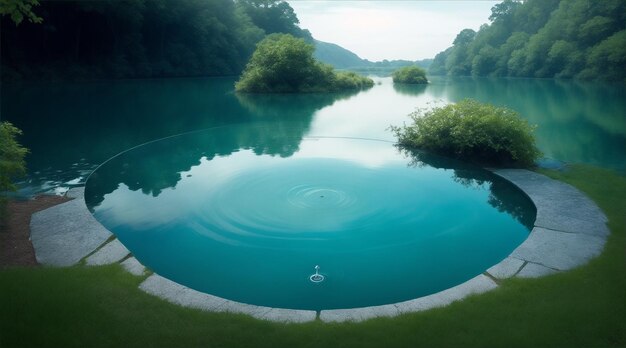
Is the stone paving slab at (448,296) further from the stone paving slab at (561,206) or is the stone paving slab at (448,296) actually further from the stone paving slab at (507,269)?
the stone paving slab at (561,206)

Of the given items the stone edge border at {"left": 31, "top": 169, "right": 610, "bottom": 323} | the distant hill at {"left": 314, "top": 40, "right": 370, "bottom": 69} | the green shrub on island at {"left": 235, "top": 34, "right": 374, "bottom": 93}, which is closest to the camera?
the stone edge border at {"left": 31, "top": 169, "right": 610, "bottom": 323}

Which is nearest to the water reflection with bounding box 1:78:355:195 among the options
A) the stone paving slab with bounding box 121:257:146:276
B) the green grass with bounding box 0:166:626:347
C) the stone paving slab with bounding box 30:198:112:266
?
the stone paving slab with bounding box 30:198:112:266

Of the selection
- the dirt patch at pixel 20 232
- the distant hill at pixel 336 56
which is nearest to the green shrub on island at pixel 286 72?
the dirt patch at pixel 20 232

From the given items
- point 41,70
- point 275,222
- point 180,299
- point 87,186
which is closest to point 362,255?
point 275,222

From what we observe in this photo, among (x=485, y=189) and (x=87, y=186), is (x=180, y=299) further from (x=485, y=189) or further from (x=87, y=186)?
(x=485, y=189)

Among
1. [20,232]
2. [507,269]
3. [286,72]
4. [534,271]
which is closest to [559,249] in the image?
[534,271]

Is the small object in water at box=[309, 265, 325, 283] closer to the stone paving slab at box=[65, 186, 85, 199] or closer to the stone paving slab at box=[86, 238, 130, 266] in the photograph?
the stone paving slab at box=[86, 238, 130, 266]
